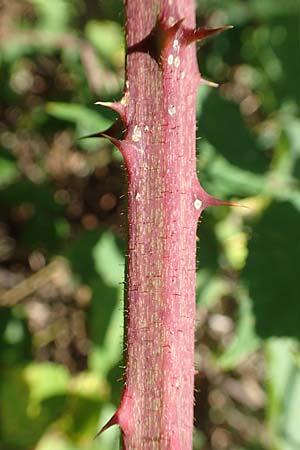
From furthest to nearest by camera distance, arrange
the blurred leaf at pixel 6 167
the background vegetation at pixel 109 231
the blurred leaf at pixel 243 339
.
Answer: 1. the blurred leaf at pixel 6 167
2. the background vegetation at pixel 109 231
3. the blurred leaf at pixel 243 339

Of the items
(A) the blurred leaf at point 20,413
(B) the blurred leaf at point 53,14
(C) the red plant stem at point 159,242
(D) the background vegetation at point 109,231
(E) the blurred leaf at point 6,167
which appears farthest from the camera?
(B) the blurred leaf at point 53,14

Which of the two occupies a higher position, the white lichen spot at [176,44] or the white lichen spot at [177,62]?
the white lichen spot at [176,44]

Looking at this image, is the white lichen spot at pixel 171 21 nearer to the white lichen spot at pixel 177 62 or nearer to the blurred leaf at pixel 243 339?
the white lichen spot at pixel 177 62

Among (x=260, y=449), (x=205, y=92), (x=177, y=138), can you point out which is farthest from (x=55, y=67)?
(x=177, y=138)

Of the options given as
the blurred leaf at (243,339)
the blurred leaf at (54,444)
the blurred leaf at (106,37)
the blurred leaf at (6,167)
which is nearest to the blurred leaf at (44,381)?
the blurred leaf at (54,444)

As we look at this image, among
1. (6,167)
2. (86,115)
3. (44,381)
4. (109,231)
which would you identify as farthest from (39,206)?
(86,115)

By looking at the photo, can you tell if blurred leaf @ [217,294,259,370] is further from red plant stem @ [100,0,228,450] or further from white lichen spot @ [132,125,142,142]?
white lichen spot @ [132,125,142,142]

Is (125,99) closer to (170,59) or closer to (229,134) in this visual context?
(170,59)
